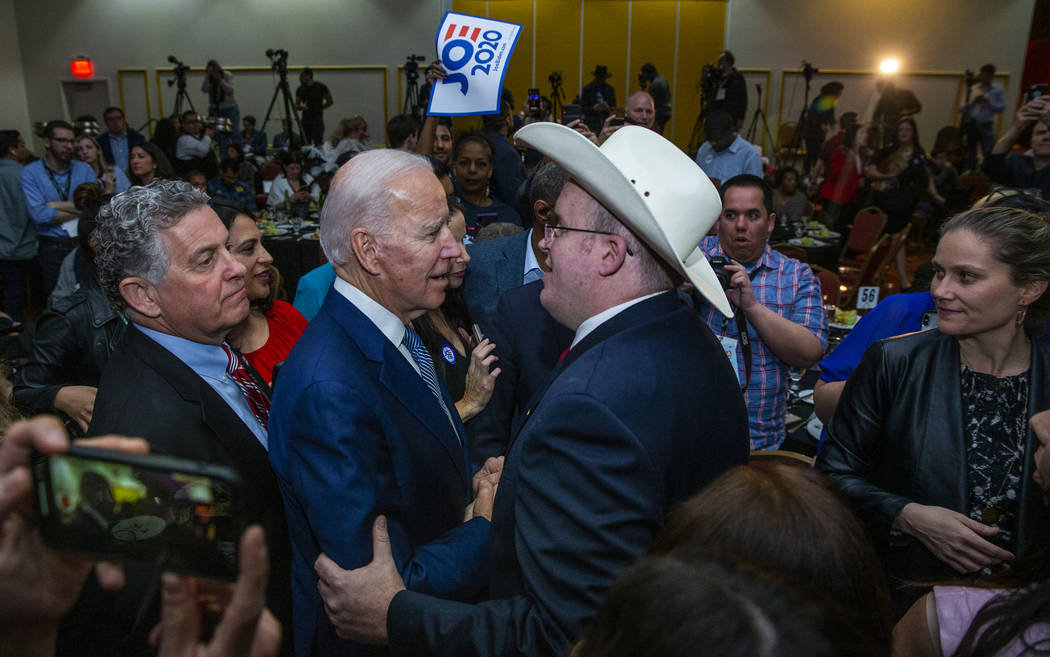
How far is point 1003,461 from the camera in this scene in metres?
1.64

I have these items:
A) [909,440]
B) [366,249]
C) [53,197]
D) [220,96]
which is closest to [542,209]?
[366,249]

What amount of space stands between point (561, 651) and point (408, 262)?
0.87 metres

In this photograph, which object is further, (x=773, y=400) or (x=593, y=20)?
(x=593, y=20)

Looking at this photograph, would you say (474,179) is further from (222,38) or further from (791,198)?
(222,38)

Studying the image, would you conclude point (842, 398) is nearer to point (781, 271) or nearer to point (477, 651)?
point (781, 271)

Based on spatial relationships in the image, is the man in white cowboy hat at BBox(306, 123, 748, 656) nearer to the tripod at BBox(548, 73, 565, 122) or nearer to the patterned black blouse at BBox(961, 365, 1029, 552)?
the patterned black blouse at BBox(961, 365, 1029, 552)

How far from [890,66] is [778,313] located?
13664mm

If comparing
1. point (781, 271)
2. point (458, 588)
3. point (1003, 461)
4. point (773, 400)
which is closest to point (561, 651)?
point (458, 588)

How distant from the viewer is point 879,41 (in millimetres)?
13648

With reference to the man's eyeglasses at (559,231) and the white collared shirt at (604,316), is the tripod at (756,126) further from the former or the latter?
the white collared shirt at (604,316)

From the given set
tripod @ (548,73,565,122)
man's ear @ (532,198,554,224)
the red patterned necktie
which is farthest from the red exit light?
the red patterned necktie

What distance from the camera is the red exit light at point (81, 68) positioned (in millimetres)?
Answer: 13648

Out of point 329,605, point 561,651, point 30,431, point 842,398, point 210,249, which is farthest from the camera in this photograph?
point 842,398

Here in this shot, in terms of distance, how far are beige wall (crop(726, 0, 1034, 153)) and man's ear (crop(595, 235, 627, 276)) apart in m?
14.2
